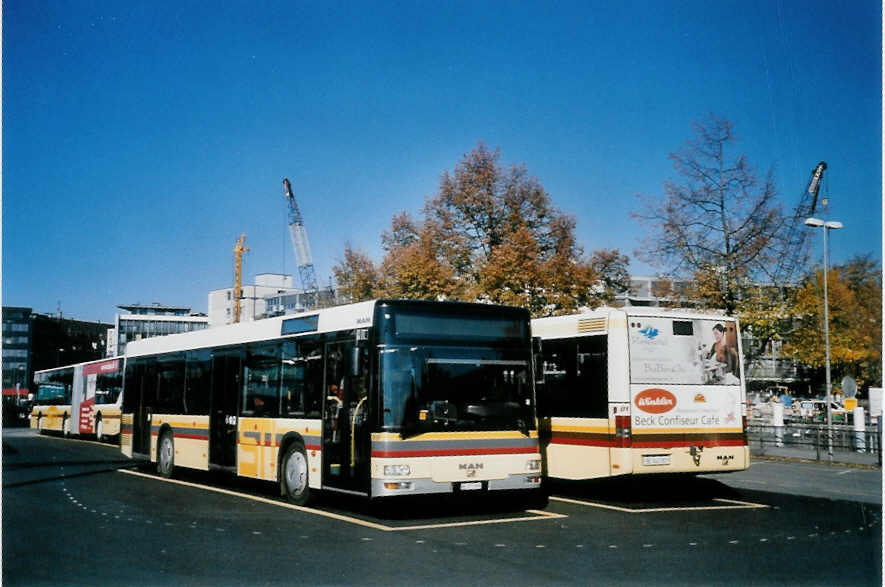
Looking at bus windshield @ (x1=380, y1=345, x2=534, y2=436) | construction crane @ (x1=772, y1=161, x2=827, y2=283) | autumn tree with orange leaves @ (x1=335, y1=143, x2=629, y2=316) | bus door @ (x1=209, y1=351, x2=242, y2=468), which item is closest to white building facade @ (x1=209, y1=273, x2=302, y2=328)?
autumn tree with orange leaves @ (x1=335, y1=143, x2=629, y2=316)

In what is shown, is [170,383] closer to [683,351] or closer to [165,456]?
[165,456]

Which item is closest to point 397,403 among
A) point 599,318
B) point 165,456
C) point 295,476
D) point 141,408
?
point 295,476

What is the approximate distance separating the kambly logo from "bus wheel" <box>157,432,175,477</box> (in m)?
9.85

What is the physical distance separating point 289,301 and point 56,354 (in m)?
43.6

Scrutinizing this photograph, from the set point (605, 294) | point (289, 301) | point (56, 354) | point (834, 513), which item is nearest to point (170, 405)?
point (834, 513)

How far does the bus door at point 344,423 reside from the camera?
12.1 metres

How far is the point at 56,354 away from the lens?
109 m

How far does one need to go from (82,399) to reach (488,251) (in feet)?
59.2

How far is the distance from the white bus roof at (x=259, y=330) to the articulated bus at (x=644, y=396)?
4003mm

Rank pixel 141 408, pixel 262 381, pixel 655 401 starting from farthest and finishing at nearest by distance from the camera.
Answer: pixel 141 408 → pixel 262 381 → pixel 655 401

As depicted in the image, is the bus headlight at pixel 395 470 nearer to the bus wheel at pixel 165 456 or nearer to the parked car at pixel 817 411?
the bus wheel at pixel 165 456

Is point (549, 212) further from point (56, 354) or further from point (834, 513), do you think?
point (56, 354)

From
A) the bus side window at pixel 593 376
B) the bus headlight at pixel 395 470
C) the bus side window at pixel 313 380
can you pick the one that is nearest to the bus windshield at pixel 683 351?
the bus side window at pixel 593 376

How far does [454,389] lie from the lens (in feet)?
40.1
